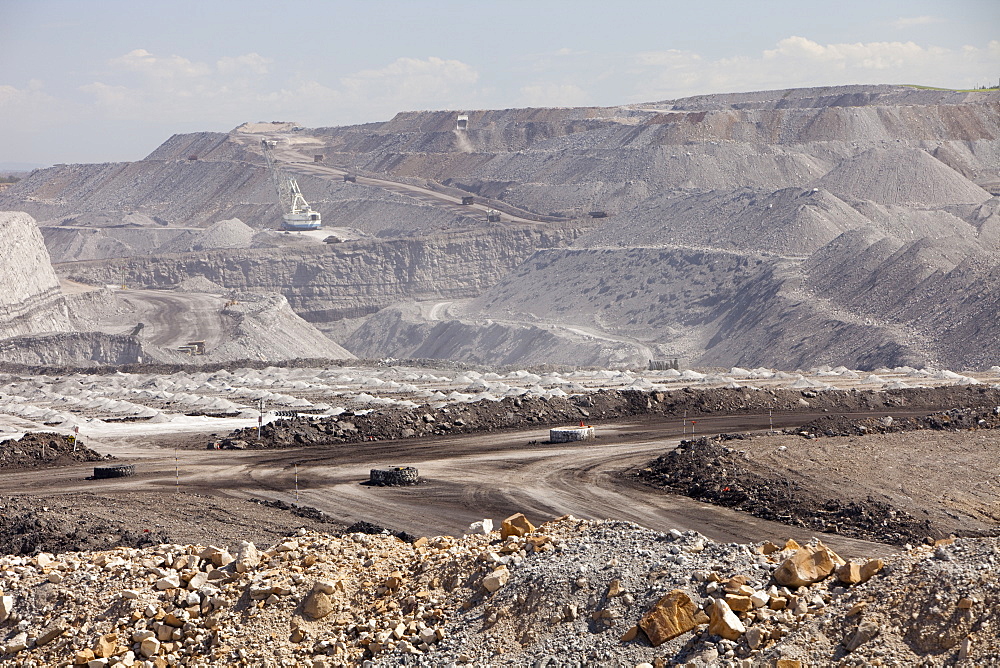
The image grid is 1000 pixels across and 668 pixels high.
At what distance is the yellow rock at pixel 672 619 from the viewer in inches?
443

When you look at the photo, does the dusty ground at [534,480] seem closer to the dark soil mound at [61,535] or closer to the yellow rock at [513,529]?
the dark soil mound at [61,535]

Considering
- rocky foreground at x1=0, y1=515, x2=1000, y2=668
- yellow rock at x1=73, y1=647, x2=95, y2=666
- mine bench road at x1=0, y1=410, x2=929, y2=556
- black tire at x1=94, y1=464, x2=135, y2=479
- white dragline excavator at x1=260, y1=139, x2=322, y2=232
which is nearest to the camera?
rocky foreground at x1=0, y1=515, x2=1000, y2=668

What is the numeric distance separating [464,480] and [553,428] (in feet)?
23.1

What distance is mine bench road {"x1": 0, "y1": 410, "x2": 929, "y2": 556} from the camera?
21703mm

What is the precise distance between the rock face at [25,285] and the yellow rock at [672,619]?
6538 centimetres

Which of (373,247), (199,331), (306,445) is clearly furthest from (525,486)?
(373,247)

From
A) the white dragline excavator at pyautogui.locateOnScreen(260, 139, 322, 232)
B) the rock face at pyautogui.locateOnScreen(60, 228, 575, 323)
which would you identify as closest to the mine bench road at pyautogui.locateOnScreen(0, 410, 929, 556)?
the rock face at pyautogui.locateOnScreen(60, 228, 575, 323)

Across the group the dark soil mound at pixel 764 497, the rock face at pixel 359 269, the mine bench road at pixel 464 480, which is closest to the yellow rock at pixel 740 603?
the mine bench road at pixel 464 480

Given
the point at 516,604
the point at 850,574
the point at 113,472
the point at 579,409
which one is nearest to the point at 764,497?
the point at 850,574

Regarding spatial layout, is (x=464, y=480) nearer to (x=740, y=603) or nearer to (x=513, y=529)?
(x=513, y=529)

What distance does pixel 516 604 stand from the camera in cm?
1248

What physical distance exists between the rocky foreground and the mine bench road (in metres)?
6.66

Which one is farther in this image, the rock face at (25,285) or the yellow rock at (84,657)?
the rock face at (25,285)

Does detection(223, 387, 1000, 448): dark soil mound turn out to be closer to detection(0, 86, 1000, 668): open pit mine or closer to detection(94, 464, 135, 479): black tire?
detection(0, 86, 1000, 668): open pit mine
